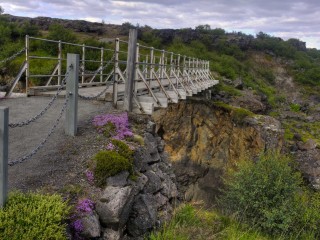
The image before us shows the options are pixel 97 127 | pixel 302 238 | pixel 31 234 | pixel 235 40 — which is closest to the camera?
pixel 31 234

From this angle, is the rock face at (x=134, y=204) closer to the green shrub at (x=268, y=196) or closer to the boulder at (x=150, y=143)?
the boulder at (x=150, y=143)

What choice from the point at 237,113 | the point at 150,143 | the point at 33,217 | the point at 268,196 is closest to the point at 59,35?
the point at 237,113

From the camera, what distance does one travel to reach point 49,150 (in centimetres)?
646

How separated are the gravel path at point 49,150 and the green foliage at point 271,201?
5.38m

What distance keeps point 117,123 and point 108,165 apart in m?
2.48

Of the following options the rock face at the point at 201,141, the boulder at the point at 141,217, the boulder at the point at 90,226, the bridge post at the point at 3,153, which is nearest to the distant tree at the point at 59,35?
the rock face at the point at 201,141

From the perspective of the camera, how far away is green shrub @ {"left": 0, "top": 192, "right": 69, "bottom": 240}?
13.2 ft

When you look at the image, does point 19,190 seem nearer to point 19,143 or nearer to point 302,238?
point 19,143

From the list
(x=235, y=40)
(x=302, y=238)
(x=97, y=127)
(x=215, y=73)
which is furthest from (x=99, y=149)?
(x=235, y=40)

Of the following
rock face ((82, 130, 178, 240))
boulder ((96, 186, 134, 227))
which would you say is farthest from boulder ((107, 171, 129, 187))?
boulder ((96, 186, 134, 227))

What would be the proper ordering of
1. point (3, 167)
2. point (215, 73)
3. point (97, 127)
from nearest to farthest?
point (3, 167) < point (97, 127) < point (215, 73)

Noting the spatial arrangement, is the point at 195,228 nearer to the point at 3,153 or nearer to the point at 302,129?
the point at 3,153

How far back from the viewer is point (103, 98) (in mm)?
10703

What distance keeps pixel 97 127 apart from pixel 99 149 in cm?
127
